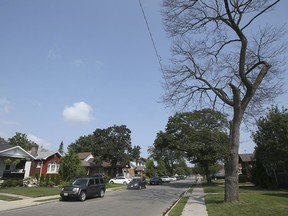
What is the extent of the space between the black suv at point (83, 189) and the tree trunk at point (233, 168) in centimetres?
968

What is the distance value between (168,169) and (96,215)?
97.6 metres

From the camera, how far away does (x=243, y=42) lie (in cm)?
1773

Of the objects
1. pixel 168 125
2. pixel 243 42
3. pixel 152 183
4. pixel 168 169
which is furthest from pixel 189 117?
pixel 168 169

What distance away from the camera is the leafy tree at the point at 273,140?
91.4 ft

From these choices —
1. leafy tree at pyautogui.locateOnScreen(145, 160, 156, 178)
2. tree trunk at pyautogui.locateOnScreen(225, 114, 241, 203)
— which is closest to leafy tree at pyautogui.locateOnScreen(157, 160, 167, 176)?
leafy tree at pyautogui.locateOnScreen(145, 160, 156, 178)

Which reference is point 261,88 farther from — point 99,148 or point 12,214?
point 99,148

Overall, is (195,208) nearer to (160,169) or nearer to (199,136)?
(199,136)

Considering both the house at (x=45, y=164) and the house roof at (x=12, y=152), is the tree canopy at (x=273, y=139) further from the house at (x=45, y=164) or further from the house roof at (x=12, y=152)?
the house at (x=45, y=164)

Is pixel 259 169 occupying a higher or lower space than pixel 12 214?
higher

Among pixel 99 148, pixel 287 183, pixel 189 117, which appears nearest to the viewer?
pixel 287 183

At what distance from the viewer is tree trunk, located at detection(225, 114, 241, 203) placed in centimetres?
1659

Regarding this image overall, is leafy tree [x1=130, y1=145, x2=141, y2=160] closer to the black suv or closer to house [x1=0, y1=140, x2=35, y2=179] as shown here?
house [x1=0, y1=140, x2=35, y2=179]

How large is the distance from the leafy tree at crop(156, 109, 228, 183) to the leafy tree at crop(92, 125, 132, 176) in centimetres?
1947

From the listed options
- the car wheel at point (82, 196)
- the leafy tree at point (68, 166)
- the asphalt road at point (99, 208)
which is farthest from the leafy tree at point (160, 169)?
the asphalt road at point (99, 208)
